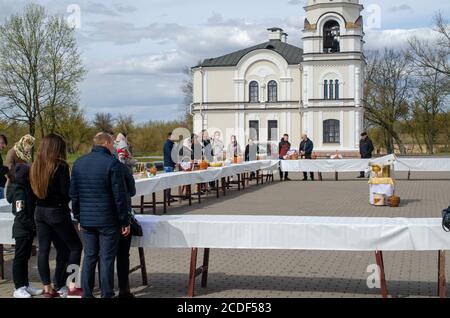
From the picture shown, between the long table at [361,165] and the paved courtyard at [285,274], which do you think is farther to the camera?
the long table at [361,165]

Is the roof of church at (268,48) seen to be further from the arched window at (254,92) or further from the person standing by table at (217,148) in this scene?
the person standing by table at (217,148)

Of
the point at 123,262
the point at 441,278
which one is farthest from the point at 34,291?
the point at 441,278

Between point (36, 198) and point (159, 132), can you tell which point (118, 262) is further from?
point (159, 132)

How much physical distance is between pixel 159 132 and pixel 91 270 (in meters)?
71.3

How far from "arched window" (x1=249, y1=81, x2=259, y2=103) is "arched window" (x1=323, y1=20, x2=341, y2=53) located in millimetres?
7297

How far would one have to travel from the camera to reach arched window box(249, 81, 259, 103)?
62.2 m

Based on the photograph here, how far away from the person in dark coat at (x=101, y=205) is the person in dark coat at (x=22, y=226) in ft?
2.87

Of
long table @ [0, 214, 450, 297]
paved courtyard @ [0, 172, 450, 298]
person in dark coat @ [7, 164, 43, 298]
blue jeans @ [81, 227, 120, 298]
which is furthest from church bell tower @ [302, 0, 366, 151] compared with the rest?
blue jeans @ [81, 227, 120, 298]

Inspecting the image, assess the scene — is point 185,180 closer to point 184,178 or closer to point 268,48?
point 184,178

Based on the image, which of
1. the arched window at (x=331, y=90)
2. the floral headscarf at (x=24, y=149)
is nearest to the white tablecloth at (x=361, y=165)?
the floral headscarf at (x=24, y=149)

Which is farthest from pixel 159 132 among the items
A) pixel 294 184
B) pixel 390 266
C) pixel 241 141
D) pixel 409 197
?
pixel 390 266

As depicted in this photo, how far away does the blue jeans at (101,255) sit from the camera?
22.7ft

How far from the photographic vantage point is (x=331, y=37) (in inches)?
2333

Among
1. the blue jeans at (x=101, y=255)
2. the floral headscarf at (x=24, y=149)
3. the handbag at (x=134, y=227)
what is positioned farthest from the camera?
the floral headscarf at (x=24, y=149)
